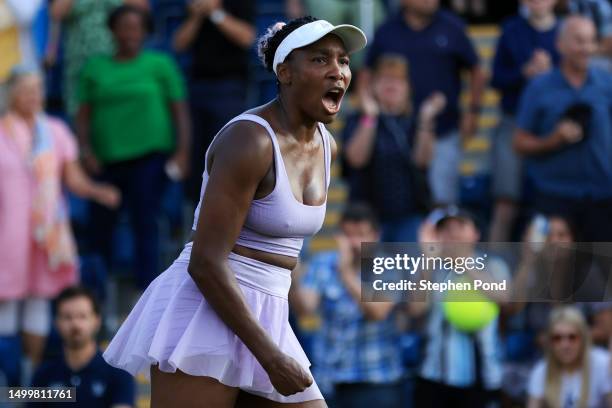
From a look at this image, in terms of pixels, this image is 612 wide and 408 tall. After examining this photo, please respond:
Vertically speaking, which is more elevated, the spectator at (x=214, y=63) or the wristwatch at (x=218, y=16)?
the wristwatch at (x=218, y=16)

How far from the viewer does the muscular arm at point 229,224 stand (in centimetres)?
438

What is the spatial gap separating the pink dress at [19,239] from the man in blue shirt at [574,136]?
2774 millimetres

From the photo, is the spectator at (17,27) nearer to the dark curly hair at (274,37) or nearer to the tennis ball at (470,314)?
the tennis ball at (470,314)

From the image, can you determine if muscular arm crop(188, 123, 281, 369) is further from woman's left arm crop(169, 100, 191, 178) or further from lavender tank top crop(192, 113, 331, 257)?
woman's left arm crop(169, 100, 191, 178)

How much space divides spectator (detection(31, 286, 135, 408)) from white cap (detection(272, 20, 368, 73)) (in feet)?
9.40

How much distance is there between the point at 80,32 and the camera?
9164mm

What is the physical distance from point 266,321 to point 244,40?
456 centimetres

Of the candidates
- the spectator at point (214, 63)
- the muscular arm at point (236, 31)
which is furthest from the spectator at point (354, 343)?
the muscular arm at point (236, 31)

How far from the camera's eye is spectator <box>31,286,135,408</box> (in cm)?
702

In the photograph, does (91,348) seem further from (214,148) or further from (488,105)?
(488,105)

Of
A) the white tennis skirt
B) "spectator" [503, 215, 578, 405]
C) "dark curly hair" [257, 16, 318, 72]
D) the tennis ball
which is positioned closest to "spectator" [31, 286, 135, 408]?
the tennis ball

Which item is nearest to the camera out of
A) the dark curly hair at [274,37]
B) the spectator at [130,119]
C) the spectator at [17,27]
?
the dark curly hair at [274,37]

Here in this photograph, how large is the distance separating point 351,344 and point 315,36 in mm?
3441

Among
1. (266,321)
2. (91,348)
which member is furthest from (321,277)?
(266,321)
